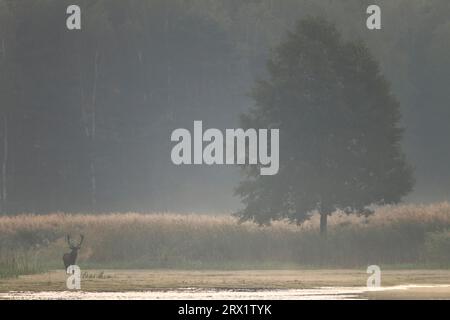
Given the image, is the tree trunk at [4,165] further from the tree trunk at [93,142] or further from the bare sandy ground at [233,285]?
the bare sandy ground at [233,285]

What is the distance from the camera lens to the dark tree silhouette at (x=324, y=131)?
54.7m

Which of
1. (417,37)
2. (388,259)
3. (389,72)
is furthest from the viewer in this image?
(417,37)

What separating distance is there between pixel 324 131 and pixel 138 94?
57415 mm

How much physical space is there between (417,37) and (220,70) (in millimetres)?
21608

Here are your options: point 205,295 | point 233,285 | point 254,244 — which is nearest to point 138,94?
point 254,244

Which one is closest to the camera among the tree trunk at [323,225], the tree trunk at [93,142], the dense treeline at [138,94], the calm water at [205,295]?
the calm water at [205,295]

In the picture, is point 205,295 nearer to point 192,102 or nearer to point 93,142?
point 93,142

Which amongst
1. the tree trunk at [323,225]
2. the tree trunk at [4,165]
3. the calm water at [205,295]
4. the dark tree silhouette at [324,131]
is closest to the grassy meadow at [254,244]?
the tree trunk at [323,225]

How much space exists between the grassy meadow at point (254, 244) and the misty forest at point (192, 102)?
726 mm

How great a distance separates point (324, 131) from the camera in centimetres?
5562

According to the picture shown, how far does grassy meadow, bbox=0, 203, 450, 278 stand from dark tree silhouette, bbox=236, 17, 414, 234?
1.04 metres
